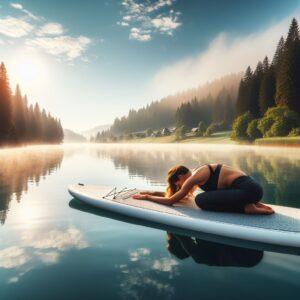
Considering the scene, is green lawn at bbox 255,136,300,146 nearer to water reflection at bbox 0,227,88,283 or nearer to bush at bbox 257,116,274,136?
bush at bbox 257,116,274,136

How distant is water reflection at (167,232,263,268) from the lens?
5.21 meters

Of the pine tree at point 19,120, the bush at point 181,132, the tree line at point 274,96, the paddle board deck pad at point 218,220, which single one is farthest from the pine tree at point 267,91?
the paddle board deck pad at point 218,220

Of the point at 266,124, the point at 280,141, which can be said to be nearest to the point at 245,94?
the point at 266,124

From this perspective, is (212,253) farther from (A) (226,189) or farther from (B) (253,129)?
(B) (253,129)

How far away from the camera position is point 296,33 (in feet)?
186

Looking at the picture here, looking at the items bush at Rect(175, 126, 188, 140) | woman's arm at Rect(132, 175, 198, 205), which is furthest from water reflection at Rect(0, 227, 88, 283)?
bush at Rect(175, 126, 188, 140)

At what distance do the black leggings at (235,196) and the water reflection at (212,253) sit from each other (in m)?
1.02

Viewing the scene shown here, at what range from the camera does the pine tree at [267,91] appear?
2426 inches

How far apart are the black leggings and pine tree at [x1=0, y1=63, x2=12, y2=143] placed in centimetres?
5398

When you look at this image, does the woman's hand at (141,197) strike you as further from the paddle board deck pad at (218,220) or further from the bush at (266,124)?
the bush at (266,124)

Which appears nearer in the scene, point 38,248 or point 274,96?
point 38,248

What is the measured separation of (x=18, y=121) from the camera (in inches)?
2884

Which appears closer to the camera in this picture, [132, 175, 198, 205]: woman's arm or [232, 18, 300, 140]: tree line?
[132, 175, 198, 205]: woman's arm

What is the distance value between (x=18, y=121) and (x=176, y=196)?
75.1 m
